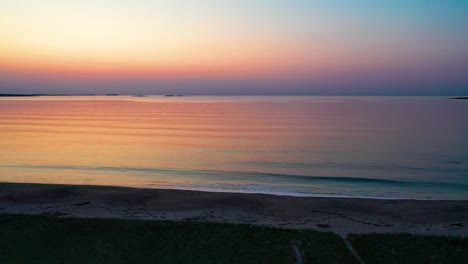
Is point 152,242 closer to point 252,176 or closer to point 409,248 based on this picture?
point 409,248

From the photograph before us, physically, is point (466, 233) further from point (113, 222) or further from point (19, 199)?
point (19, 199)

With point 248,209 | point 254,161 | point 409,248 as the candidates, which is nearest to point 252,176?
point 254,161

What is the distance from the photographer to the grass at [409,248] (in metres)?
8.16

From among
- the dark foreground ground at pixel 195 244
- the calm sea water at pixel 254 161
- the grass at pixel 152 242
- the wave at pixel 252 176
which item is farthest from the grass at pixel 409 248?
the wave at pixel 252 176

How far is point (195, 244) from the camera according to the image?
348 inches

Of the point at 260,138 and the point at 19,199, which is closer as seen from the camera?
the point at 19,199

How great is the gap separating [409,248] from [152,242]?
5.24m

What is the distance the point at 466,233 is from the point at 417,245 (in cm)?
261

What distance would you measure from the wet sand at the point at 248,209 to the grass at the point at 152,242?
1.63 meters

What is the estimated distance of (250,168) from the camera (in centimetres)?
2422

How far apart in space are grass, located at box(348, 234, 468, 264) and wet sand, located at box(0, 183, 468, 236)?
105cm

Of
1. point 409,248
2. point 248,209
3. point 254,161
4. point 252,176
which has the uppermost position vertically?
point 409,248

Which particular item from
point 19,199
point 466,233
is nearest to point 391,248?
point 466,233

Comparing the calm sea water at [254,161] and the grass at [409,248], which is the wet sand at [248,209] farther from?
the calm sea water at [254,161]
